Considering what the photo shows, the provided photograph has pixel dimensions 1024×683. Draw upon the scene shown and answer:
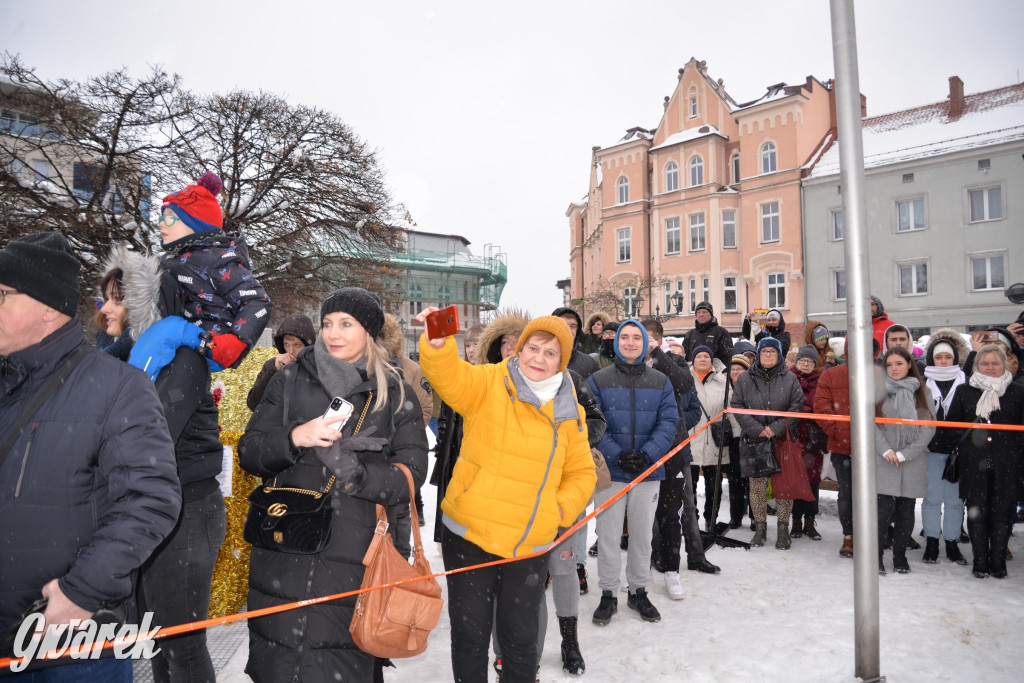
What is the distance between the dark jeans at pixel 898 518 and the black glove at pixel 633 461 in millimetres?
2762

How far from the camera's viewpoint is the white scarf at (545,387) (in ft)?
10.2

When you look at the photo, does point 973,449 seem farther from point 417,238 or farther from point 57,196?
point 417,238

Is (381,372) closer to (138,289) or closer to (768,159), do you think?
(138,289)

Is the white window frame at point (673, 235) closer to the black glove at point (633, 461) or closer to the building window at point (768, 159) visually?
the building window at point (768, 159)

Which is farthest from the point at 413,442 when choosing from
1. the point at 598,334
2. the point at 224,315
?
the point at 598,334

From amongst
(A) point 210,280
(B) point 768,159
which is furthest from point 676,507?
(B) point 768,159

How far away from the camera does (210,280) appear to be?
2691 mm

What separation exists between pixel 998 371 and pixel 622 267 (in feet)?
112

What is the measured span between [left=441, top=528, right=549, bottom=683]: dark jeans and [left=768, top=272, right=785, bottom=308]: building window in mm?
33175

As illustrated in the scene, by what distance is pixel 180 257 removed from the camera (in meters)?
2.72

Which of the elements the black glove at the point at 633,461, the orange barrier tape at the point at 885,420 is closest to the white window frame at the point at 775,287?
the orange barrier tape at the point at 885,420

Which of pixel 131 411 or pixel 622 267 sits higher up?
pixel 622 267

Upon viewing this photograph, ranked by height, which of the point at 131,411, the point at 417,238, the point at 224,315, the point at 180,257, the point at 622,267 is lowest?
the point at 131,411

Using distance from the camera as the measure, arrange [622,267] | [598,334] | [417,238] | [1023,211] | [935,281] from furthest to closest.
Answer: [417,238] → [622,267] → [935,281] → [1023,211] → [598,334]
